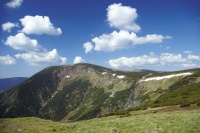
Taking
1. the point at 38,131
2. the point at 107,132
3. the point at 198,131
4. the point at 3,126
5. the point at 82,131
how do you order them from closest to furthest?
1. the point at 198,131
2. the point at 107,132
3. the point at 82,131
4. the point at 38,131
5. the point at 3,126

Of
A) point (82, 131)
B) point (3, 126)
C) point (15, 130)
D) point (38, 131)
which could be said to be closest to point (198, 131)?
point (82, 131)

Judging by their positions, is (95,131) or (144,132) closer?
(144,132)

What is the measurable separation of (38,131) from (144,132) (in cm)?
1592

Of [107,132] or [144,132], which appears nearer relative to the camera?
[144,132]

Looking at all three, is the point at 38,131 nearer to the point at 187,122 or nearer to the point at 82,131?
the point at 82,131

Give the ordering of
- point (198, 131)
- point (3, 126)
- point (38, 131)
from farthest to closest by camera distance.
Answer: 1. point (3, 126)
2. point (38, 131)
3. point (198, 131)

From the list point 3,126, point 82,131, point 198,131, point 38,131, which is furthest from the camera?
point 3,126

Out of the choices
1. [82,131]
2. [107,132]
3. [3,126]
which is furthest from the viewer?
[3,126]

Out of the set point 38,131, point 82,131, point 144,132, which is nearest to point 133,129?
point 144,132

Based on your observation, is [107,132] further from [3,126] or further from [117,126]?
[3,126]

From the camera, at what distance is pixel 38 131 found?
3412 centimetres

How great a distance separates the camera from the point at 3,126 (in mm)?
38875

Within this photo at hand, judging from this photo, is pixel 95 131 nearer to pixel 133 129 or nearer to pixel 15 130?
pixel 133 129

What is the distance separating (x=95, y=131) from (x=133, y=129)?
15.9 ft
